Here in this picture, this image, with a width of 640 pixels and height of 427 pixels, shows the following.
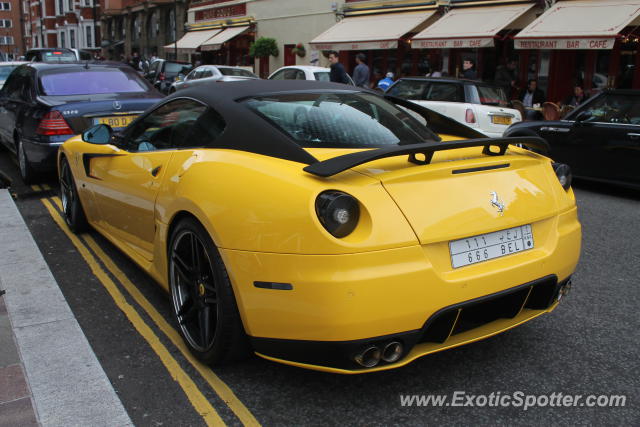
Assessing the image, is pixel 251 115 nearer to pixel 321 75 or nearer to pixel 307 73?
pixel 307 73

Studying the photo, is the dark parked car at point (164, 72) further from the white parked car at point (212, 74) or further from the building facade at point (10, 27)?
the building facade at point (10, 27)

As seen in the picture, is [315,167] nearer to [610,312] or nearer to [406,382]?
[406,382]

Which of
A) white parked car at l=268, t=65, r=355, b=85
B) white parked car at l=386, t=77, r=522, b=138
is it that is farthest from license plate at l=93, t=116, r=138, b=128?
white parked car at l=268, t=65, r=355, b=85

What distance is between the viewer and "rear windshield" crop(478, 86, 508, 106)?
11.3 metres

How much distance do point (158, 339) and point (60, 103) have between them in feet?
15.1

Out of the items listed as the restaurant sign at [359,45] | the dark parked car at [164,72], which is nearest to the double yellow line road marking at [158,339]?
the restaurant sign at [359,45]

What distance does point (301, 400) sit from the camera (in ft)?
9.10

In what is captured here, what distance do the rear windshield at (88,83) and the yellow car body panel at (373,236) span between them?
199 inches

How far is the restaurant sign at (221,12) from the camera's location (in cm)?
3275

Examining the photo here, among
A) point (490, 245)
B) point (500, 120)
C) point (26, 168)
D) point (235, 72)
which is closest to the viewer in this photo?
point (490, 245)

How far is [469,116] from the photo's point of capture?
36.1 feet

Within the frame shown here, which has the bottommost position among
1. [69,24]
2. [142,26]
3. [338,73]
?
[338,73]

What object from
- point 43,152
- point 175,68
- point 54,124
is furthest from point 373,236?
point 175,68

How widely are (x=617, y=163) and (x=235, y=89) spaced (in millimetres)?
6236
